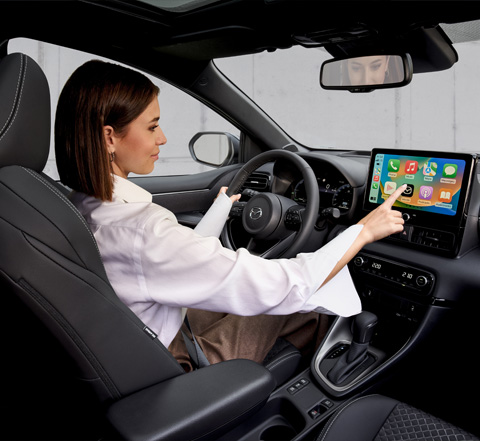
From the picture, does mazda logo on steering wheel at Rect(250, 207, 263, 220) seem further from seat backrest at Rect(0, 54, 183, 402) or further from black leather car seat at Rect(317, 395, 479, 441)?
seat backrest at Rect(0, 54, 183, 402)

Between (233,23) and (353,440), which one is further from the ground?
(233,23)

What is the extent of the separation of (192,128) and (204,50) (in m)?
5.84

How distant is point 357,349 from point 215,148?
168 centimetres

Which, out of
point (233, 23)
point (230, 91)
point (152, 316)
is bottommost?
point (152, 316)

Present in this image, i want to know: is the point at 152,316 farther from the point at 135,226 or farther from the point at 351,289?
the point at 351,289

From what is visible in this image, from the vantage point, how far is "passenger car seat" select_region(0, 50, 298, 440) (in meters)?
1.03

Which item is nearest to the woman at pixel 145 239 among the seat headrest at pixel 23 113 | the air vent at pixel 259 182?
the seat headrest at pixel 23 113

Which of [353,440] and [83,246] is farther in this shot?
[353,440]

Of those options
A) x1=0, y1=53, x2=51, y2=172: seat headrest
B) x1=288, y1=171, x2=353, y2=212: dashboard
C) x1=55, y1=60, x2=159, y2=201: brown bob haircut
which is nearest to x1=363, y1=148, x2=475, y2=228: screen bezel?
x1=288, y1=171, x2=353, y2=212: dashboard

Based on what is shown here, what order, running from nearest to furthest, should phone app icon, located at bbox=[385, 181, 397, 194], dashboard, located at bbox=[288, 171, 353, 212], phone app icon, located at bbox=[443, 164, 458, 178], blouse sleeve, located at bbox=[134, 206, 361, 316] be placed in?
blouse sleeve, located at bbox=[134, 206, 361, 316], phone app icon, located at bbox=[443, 164, 458, 178], phone app icon, located at bbox=[385, 181, 397, 194], dashboard, located at bbox=[288, 171, 353, 212]

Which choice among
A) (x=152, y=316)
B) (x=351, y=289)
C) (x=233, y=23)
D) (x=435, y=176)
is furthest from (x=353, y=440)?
(x=233, y=23)

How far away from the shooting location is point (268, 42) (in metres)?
2.14

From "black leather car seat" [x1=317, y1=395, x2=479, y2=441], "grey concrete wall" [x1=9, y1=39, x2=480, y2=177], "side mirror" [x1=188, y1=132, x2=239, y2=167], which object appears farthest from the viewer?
"grey concrete wall" [x1=9, y1=39, x2=480, y2=177]

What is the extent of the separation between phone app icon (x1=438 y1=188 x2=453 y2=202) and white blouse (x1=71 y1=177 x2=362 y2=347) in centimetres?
65
